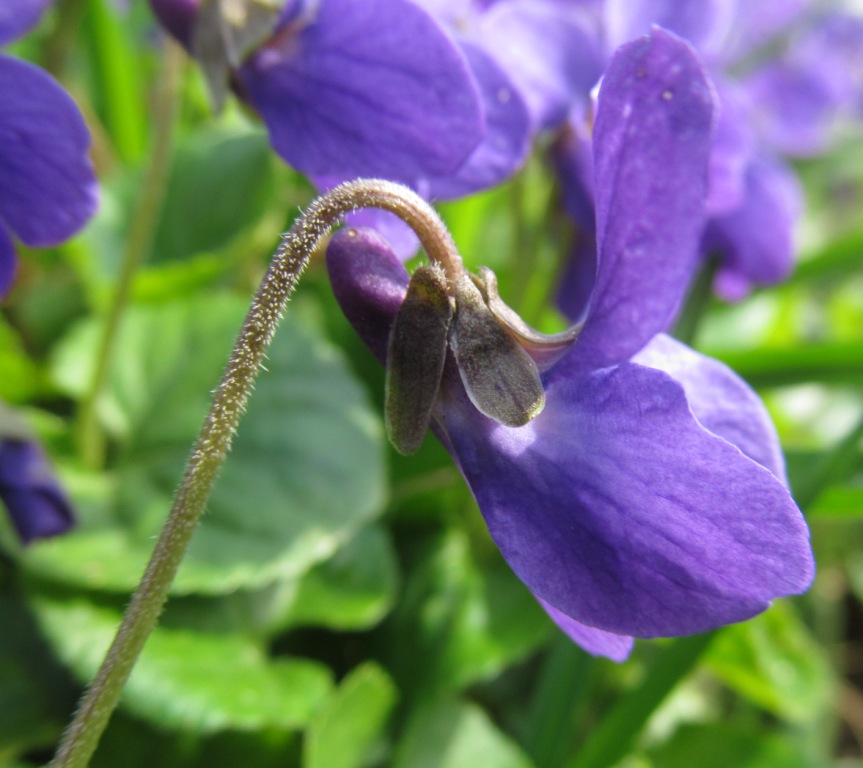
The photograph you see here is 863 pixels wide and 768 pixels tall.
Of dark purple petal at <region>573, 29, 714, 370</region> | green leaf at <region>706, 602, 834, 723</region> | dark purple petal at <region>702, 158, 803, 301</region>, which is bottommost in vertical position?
green leaf at <region>706, 602, 834, 723</region>

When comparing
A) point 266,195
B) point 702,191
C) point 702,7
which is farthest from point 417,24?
point 266,195

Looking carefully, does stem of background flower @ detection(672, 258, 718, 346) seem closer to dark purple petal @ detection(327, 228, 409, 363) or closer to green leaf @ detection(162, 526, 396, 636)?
green leaf @ detection(162, 526, 396, 636)

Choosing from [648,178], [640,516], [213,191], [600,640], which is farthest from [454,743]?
[213,191]

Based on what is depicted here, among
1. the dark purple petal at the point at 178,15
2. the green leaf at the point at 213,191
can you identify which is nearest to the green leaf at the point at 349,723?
the dark purple petal at the point at 178,15

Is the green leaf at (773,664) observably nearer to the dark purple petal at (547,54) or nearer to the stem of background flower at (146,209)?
the dark purple petal at (547,54)

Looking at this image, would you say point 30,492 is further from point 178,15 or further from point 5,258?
point 178,15

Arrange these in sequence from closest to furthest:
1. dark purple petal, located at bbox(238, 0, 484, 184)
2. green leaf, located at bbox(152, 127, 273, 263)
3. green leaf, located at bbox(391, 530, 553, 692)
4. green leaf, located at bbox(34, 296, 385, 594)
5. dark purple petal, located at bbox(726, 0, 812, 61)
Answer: dark purple petal, located at bbox(238, 0, 484, 184) → green leaf, located at bbox(34, 296, 385, 594) → green leaf, located at bbox(391, 530, 553, 692) → green leaf, located at bbox(152, 127, 273, 263) → dark purple petal, located at bbox(726, 0, 812, 61)

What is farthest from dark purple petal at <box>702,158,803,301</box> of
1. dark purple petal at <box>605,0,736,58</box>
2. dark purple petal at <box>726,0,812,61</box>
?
dark purple petal at <box>726,0,812,61</box>
